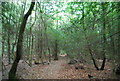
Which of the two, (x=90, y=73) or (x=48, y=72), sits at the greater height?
(x=90, y=73)

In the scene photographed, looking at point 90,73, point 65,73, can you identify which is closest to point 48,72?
point 65,73

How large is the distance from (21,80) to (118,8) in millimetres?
5143

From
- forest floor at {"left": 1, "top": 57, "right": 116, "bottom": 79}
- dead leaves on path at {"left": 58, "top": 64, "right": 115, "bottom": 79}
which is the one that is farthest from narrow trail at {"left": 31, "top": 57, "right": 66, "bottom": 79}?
dead leaves on path at {"left": 58, "top": 64, "right": 115, "bottom": 79}

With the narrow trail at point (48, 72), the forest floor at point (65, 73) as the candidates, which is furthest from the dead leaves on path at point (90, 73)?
the narrow trail at point (48, 72)

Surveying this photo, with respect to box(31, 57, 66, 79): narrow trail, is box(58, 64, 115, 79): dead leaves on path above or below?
above

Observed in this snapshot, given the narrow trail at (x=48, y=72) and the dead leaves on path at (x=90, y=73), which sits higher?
the dead leaves on path at (x=90, y=73)

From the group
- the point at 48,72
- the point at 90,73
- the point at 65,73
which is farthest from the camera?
the point at 48,72

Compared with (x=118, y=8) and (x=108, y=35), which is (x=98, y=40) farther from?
(x=118, y=8)

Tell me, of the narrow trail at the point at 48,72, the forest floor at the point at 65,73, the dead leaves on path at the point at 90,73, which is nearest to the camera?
the dead leaves on path at the point at 90,73

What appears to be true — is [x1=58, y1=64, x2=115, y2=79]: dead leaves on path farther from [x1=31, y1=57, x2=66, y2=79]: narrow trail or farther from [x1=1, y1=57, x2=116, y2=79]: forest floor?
[x1=31, y1=57, x2=66, y2=79]: narrow trail

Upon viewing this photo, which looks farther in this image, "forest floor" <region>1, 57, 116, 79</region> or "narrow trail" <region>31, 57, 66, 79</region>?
"narrow trail" <region>31, 57, 66, 79</region>

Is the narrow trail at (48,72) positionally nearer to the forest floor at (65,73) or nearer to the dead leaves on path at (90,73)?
the forest floor at (65,73)

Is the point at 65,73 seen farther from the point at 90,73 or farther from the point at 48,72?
the point at 90,73

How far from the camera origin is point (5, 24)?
4.99 m
